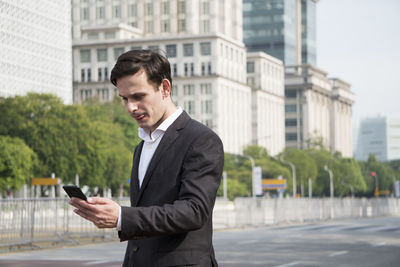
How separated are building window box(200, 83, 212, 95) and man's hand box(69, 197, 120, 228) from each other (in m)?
142

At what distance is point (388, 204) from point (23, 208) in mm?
49914

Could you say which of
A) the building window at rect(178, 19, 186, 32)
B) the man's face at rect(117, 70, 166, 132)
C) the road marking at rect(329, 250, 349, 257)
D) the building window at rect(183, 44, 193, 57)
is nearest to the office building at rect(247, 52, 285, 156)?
the building window at rect(178, 19, 186, 32)

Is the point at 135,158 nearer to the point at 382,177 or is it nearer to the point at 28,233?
the point at 28,233

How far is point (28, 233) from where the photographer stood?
83.6 ft

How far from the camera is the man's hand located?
3.76m

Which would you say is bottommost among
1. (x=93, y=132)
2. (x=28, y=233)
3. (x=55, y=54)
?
(x=28, y=233)

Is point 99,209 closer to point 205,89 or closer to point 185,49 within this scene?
point 185,49

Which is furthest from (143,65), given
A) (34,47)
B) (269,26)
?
(269,26)

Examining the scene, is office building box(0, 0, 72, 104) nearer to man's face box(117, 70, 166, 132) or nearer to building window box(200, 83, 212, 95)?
building window box(200, 83, 212, 95)

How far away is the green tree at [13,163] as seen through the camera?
2344 inches

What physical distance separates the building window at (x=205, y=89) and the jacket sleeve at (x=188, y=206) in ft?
466

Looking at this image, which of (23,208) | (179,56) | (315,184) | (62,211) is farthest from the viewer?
(179,56)

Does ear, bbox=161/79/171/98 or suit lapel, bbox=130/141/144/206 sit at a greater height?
ear, bbox=161/79/171/98

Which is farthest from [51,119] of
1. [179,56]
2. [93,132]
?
[179,56]
